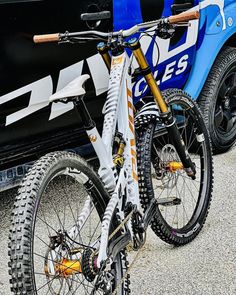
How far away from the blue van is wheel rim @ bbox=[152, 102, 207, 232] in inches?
17.6

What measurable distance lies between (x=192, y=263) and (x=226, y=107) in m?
1.91

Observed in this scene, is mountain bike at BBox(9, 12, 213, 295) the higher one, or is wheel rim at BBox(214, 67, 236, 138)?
wheel rim at BBox(214, 67, 236, 138)

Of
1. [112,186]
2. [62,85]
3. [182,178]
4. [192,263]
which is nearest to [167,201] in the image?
[192,263]

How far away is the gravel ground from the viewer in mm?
2809

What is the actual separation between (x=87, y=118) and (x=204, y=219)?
1.24 m

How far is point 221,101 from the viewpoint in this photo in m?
4.63

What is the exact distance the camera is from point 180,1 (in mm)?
3855

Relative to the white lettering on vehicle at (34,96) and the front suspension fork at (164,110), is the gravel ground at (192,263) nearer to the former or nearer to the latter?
the front suspension fork at (164,110)

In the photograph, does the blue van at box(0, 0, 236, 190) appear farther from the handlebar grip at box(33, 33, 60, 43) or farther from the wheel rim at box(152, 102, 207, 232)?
the wheel rim at box(152, 102, 207, 232)

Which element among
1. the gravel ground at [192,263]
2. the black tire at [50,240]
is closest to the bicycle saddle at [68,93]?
the black tire at [50,240]

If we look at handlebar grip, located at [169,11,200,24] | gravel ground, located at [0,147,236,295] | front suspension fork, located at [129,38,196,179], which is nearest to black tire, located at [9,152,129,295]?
gravel ground, located at [0,147,236,295]

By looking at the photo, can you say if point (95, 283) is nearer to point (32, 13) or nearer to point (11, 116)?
point (11, 116)

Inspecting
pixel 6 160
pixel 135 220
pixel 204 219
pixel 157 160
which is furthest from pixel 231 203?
pixel 6 160

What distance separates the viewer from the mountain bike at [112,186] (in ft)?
6.98
